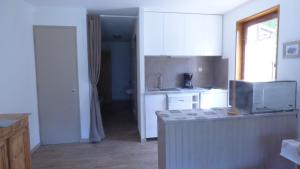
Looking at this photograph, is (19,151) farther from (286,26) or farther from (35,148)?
(286,26)

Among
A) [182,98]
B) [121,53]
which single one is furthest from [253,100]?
[121,53]

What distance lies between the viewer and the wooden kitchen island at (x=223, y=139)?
1.88 m

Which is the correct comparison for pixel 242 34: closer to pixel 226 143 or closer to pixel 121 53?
pixel 226 143

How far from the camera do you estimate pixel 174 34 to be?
3.70m

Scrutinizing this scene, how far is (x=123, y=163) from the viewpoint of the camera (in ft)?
9.02

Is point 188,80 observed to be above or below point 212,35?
below

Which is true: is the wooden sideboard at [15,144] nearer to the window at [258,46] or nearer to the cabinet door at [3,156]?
the cabinet door at [3,156]

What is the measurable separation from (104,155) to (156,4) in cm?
255

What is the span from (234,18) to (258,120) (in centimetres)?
216

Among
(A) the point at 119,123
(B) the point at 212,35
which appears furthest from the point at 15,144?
(B) the point at 212,35

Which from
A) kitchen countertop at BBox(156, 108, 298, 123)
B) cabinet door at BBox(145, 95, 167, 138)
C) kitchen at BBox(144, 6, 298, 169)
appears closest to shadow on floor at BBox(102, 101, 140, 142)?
cabinet door at BBox(145, 95, 167, 138)

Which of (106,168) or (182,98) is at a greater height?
(182,98)

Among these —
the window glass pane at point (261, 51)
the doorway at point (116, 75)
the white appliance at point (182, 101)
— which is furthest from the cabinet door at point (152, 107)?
the doorway at point (116, 75)

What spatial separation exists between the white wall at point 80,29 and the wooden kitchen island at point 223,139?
1896 mm
